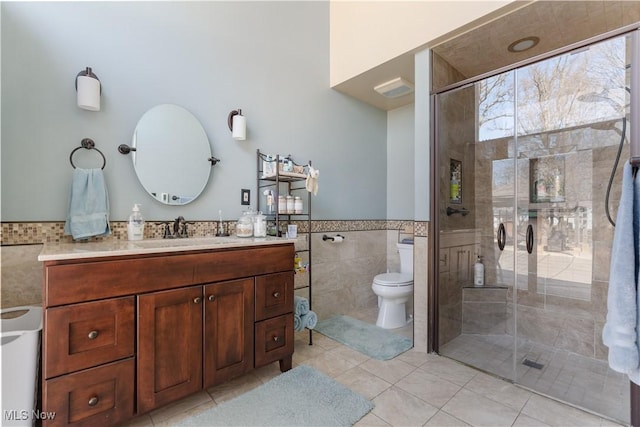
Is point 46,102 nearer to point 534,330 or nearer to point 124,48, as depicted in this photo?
point 124,48

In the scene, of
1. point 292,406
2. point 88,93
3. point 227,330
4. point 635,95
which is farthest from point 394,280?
point 88,93

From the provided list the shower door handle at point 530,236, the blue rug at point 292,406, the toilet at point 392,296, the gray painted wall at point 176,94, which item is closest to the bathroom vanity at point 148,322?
the blue rug at point 292,406

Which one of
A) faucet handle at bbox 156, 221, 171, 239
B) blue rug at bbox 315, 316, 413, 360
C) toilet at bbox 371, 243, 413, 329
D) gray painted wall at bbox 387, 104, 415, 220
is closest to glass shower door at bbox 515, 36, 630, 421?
blue rug at bbox 315, 316, 413, 360

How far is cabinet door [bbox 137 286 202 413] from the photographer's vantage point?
134 cm

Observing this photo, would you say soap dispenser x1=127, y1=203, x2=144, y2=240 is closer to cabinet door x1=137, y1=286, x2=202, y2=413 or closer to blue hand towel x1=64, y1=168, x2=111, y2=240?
blue hand towel x1=64, y1=168, x2=111, y2=240

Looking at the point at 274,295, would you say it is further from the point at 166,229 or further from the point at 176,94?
the point at 176,94

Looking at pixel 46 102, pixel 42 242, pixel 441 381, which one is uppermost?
pixel 46 102

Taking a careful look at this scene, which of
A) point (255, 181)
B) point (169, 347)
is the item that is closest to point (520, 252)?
point (255, 181)

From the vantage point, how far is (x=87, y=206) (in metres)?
1.62

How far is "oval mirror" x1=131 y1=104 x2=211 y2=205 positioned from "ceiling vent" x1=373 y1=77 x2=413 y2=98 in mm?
1778

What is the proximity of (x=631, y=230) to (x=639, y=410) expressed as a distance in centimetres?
95

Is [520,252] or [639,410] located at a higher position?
[520,252]

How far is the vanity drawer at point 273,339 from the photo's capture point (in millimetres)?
1748

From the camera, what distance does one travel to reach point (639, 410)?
1.41 m
